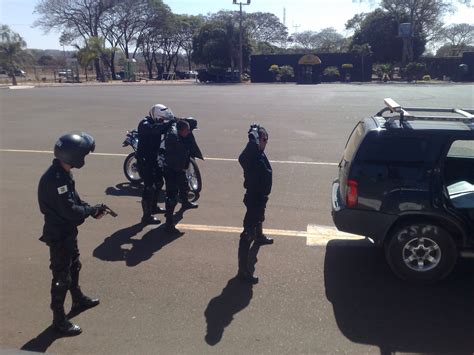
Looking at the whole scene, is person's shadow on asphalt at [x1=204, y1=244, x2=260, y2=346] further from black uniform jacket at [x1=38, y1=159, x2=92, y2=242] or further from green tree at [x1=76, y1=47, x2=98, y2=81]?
green tree at [x1=76, y1=47, x2=98, y2=81]

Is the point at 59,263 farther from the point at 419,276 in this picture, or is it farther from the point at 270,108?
the point at 270,108

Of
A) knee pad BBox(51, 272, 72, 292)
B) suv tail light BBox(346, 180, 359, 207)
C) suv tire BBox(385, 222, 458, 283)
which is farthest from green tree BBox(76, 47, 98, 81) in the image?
suv tire BBox(385, 222, 458, 283)

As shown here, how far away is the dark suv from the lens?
459cm

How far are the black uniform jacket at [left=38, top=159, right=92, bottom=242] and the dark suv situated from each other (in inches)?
103

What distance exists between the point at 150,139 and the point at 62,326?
3.28 metres

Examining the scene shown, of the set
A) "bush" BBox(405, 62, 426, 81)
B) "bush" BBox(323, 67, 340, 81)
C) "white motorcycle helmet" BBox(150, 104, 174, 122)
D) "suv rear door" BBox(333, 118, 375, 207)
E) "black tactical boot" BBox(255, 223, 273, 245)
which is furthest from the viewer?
"bush" BBox(323, 67, 340, 81)

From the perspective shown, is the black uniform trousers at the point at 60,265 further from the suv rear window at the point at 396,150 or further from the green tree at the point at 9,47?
the green tree at the point at 9,47

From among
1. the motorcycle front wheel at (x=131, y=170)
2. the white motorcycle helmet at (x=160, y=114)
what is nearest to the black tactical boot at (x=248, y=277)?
the white motorcycle helmet at (x=160, y=114)

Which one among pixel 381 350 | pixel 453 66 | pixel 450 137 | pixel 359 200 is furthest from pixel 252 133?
pixel 453 66

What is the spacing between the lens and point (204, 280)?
4.91 metres

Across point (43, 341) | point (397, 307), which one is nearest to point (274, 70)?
point (397, 307)

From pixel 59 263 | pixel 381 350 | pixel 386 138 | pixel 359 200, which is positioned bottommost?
pixel 381 350

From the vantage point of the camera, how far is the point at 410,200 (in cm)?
459

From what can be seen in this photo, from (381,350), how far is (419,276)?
4.12ft
